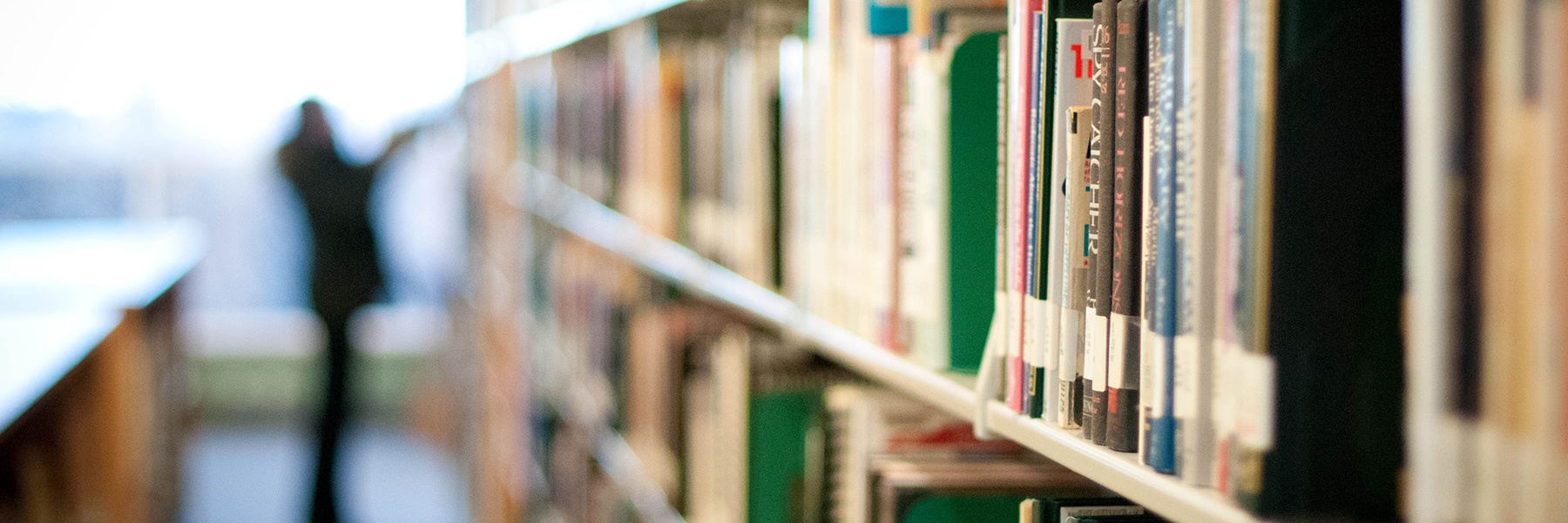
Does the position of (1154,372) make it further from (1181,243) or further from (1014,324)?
(1014,324)

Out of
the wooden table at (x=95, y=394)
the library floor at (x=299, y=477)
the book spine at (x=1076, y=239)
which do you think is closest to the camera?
the book spine at (x=1076, y=239)

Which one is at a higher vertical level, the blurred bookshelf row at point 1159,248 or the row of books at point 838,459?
the blurred bookshelf row at point 1159,248

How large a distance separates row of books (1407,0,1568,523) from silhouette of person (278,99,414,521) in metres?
3.64

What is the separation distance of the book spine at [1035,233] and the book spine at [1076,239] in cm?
3

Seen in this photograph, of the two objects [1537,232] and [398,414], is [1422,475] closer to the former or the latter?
[1537,232]

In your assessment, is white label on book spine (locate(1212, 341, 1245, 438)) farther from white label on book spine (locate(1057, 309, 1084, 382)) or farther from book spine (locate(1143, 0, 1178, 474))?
white label on book spine (locate(1057, 309, 1084, 382))

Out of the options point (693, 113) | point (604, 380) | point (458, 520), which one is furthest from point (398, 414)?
point (693, 113)

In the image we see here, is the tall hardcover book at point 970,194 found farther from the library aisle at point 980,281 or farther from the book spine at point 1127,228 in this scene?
the book spine at point 1127,228

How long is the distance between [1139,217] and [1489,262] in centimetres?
25

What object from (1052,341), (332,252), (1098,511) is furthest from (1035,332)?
(332,252)

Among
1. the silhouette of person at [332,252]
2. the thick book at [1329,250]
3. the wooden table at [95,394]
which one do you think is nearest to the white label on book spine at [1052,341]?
the thick book at [1329,250]

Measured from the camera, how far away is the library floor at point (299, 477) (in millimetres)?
4289

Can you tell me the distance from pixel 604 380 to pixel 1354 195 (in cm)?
188

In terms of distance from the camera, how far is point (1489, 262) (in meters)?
0.41
